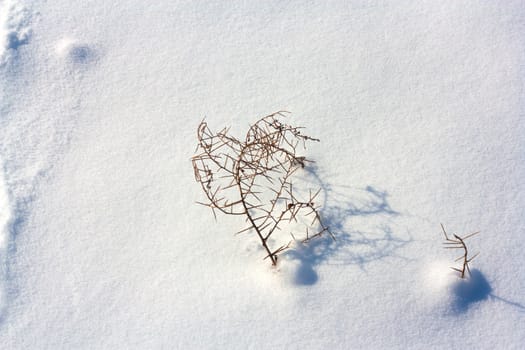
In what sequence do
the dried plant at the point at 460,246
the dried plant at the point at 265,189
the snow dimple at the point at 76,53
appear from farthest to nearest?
the snow dimple at the point at 76,53, the dried plant at the point at 265,189, the dried plant at the point at 460,246

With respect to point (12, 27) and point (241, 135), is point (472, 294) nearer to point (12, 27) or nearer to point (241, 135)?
point (241, 135)

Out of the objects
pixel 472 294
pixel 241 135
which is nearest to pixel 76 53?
pixel 241 135

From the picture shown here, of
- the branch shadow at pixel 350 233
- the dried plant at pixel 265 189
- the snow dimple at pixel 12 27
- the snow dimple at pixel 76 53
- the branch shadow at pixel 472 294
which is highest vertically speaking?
the snow dimple at pixel 12 27

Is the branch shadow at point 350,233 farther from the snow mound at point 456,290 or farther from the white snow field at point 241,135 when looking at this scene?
the snow mound at point 456,290

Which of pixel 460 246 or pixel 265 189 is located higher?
pixel 265 189

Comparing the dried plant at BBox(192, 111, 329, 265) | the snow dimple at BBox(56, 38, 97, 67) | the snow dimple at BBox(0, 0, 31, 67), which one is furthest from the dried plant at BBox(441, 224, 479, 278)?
the snow dimple at BBox(0, 0, 31, 67)

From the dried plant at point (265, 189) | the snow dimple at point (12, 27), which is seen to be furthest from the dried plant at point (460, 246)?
the snow dimple at point (12, 27)

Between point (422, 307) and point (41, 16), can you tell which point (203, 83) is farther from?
point (422, 307)

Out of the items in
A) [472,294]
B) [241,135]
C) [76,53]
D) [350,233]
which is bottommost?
[472,294]
